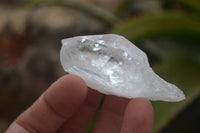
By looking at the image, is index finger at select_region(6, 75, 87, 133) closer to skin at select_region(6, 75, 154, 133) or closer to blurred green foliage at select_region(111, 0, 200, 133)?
skin at select_region(6, 75, 154, 133)

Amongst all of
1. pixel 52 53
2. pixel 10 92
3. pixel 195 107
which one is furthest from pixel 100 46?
pixel 10 92

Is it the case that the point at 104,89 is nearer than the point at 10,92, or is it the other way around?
the point at 104,89

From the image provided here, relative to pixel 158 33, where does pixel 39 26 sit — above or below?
below

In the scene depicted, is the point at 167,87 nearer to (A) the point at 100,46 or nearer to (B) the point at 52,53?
(A) the point at 100,46

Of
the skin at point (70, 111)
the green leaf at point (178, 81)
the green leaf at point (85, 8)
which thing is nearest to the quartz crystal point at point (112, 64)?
the skin at point (70, 111)

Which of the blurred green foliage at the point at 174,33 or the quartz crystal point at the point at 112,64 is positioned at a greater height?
the quartz crystal point at the point at 112,64

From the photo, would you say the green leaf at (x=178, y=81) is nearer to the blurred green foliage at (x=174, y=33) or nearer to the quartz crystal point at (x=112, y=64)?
the blurred green foliage at (x=174, y=33)

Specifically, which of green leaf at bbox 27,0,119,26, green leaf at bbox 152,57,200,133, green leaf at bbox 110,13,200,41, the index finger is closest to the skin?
the index finger
